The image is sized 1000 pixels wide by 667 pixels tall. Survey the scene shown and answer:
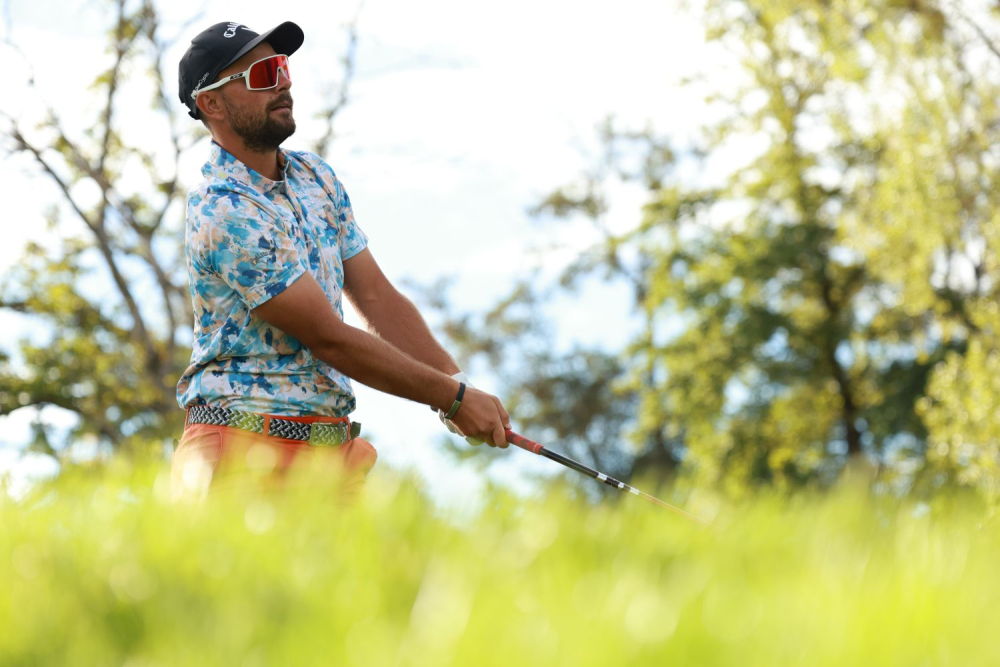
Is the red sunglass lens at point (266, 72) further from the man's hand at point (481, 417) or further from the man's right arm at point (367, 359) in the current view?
the man's hand at point (481, 417)

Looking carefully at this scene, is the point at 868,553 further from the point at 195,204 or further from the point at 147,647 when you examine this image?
the point at 195,204

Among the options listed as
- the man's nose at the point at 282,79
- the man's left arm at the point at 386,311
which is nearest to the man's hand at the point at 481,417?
the man's left arm at the point at 386,311

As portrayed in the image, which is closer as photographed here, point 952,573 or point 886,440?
point 952,573

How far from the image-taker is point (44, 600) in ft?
6.28

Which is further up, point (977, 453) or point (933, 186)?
point (933, 186)

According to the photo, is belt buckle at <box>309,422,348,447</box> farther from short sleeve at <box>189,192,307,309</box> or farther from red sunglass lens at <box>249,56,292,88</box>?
red sunglass lens at <box>249,56,292,88</box>

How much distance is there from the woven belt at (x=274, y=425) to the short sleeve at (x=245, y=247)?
1.50 ft

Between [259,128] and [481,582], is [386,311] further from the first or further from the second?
[481,582]

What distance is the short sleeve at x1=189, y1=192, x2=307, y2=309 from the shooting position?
4.24 metres

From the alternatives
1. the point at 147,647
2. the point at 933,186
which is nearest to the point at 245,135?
the point at 147,647

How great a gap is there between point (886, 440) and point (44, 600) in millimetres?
25663

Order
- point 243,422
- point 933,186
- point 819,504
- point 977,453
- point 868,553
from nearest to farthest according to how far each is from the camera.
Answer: point 868,553, point 819,504, point 243,422, point 977,453, point 933,186

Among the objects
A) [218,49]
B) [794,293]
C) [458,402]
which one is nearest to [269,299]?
[458,402]

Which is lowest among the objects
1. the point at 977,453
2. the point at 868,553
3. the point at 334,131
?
the point at 977,453
